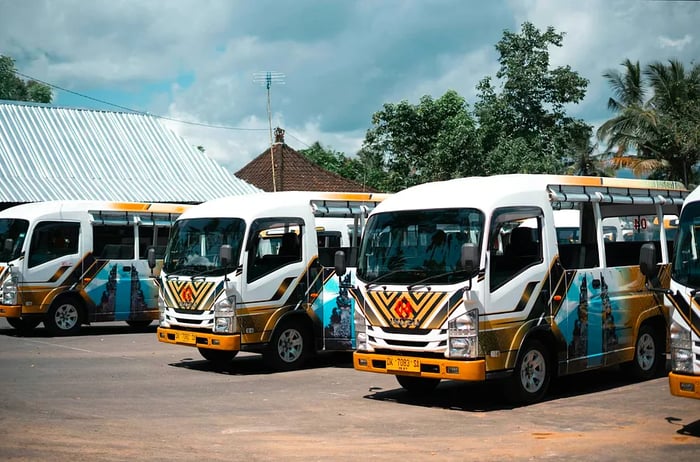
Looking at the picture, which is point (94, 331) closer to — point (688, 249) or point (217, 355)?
point (217, 355)

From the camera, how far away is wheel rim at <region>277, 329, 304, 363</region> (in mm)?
14477

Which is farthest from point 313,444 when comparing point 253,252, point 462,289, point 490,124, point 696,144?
point 696,144

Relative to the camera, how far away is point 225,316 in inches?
541

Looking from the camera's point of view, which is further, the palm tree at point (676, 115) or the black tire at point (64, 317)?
the palm tree at point (676, 115)

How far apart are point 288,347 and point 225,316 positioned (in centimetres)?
133

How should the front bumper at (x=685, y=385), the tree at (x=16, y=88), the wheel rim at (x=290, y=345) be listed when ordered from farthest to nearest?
1. the tree at (x=16, y=88)
2. the wheel rim at (x=290, y=345)
3. the front bumper at (x=685, y=385)

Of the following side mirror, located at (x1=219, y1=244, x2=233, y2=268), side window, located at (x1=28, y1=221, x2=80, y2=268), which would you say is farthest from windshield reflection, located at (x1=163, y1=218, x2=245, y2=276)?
side window, located at (x1=28, y1=221, x2=80, y2=268)

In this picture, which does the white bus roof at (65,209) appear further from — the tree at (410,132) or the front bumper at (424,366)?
the tree at (410,132)

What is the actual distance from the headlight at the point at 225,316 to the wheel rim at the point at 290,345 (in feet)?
3.23

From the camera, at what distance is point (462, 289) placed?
10523mm

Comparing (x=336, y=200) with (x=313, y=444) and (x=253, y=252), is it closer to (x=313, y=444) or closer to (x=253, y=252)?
(x=253, y=252)

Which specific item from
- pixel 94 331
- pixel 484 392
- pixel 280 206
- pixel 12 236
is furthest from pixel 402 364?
pixel 94 331

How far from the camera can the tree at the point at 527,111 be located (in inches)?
1315

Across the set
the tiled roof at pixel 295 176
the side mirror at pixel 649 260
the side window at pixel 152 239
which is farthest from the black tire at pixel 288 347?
the tiled roof at pixel 295 176
